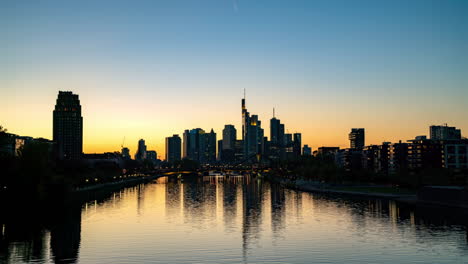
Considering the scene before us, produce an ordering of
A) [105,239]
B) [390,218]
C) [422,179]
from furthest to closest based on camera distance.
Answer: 1. [422,179]
2. [390,218]
3. [105,239]

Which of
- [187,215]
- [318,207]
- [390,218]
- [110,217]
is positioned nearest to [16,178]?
[110,217]

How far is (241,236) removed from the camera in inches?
2598

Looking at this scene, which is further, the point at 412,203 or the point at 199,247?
the point at 412,203

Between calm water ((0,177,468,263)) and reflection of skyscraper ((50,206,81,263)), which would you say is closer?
calm water ((0,177,468,263))

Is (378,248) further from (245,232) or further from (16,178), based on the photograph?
(16,178)

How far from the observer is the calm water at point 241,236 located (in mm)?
50406

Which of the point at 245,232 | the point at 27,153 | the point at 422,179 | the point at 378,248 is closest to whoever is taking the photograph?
the point at 378,248

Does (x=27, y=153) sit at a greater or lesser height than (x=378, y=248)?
greater

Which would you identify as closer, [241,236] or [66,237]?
[66,237]

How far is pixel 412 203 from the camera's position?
109375 millimetres

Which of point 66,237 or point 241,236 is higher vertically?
point 66,237

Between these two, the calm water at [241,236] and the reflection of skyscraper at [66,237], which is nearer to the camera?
the calm water at [241,236]

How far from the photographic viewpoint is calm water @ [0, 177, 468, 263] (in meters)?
50.4

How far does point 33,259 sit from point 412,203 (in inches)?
3373
